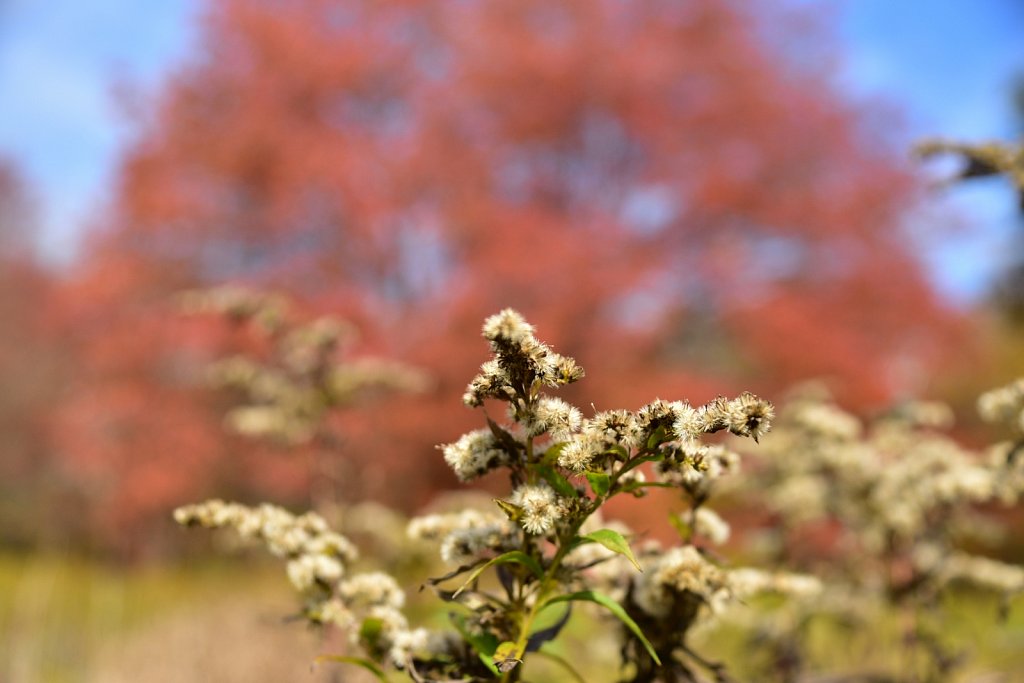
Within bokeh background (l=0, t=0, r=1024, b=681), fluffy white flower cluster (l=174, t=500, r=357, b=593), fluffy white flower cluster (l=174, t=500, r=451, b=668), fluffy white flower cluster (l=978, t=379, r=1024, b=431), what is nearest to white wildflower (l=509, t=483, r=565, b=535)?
fluffy white flower cluster (l=174, t=500, r=451, b=668)

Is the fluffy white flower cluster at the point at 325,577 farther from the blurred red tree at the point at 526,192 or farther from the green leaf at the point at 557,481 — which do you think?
the blurred red tree at the point at 526,192

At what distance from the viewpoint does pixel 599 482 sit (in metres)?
1.13

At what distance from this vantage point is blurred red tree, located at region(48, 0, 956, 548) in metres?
9.14

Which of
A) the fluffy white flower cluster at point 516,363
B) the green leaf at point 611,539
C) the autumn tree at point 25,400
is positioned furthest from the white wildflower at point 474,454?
the autumn tree at point 25,400

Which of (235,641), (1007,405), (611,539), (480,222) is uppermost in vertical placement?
(480,222)

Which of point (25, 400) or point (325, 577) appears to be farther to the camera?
point (25, 400)

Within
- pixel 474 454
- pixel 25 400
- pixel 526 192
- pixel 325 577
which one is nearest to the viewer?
pixel 474 454

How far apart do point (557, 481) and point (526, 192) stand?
29.8 feet

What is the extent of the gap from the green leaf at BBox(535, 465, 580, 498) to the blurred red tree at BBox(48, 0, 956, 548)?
7.43 meters

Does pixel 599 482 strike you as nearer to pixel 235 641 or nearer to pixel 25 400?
pixel 235 641

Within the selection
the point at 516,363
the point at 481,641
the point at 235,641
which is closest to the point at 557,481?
the point at 516,363

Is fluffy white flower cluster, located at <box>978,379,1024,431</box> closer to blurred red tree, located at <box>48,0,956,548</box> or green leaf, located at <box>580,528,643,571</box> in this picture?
green leaf, located at <box>580,528,643,571</box>

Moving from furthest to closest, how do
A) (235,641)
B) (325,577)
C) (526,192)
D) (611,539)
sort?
(526,192), (235,641), (325,577), (611,539)

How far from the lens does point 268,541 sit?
149cm
